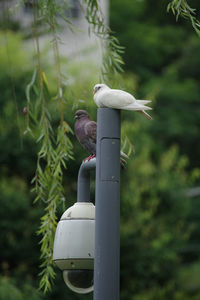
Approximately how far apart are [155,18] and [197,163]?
604cm

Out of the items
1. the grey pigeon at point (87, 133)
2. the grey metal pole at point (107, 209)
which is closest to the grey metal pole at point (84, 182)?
the grey pigeon at point (87, 133)

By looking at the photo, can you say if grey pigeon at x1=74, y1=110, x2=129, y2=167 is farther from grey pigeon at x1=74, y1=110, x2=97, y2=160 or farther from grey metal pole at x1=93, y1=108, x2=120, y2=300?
grey metal pole at x1=93, y1=108, x2=120, y2=300

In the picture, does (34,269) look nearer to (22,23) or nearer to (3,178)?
(3,178)

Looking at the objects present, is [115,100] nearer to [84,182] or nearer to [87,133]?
[84,182]

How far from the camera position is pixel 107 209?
287 cm

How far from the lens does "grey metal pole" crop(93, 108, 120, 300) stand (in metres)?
2.81

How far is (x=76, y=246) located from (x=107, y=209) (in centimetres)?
39

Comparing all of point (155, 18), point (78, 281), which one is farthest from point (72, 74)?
point (155, 18)

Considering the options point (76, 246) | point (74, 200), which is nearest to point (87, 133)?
point (76, 246)

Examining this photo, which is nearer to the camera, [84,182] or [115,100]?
[115,100]

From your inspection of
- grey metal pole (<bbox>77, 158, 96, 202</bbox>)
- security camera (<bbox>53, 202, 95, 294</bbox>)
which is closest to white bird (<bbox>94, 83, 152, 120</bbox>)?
grey metal pole (<bbox>77, 158, 96, 202</bbox>)

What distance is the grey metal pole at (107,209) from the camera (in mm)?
2811

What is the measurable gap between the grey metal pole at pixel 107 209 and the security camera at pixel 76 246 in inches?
12.6

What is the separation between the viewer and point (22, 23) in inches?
682
